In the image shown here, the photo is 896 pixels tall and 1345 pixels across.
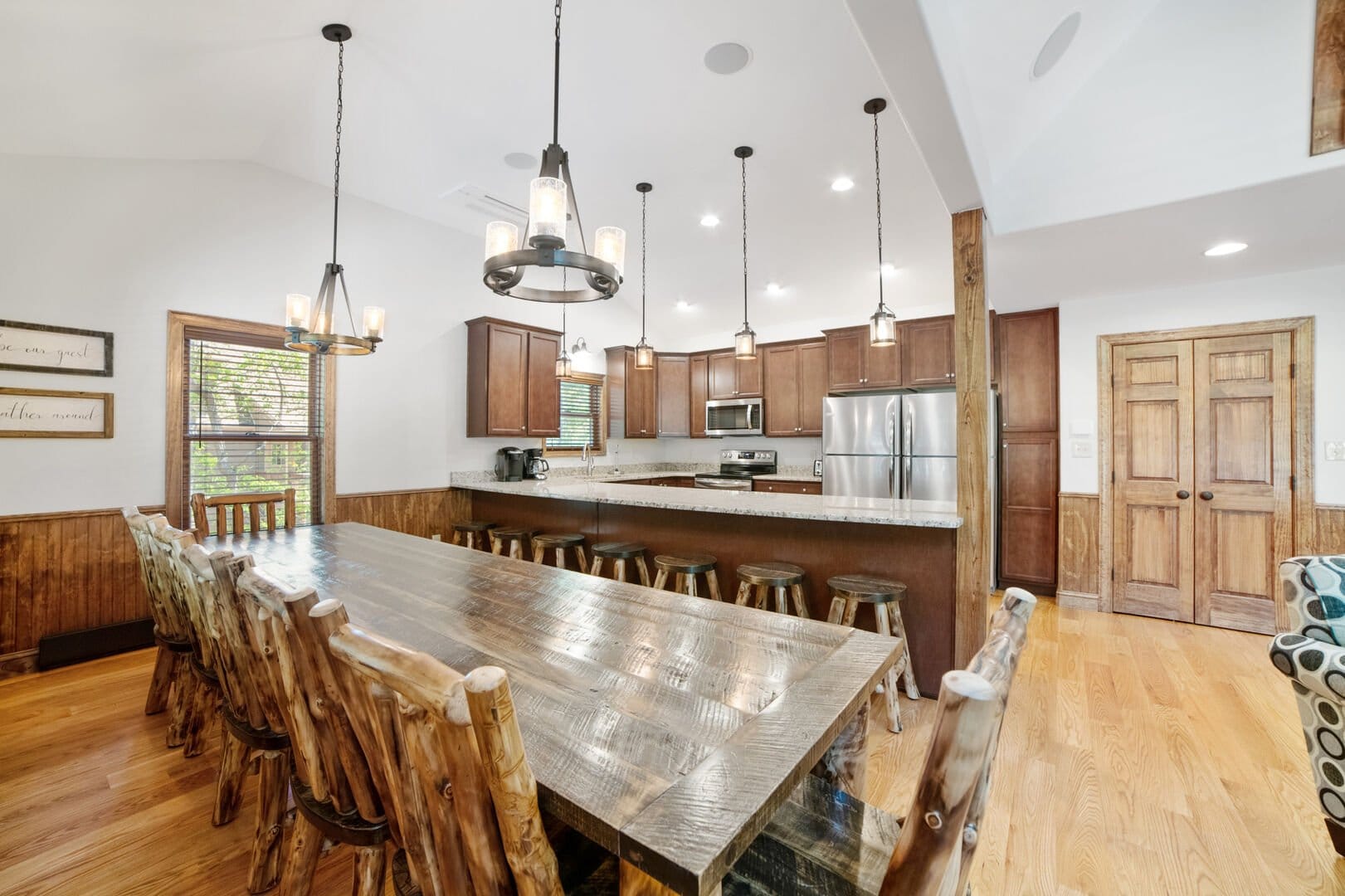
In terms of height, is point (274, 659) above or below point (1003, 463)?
below

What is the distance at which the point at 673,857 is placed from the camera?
2.07 feet

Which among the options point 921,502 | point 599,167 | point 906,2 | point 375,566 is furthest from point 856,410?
point 375,566

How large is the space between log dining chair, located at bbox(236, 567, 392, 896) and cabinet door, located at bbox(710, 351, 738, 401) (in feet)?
17.5

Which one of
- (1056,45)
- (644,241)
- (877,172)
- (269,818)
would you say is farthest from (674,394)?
(269,818)

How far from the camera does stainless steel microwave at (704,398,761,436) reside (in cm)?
591

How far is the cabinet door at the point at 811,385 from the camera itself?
557cm

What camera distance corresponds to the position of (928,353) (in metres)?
4.81

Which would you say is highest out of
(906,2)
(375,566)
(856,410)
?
(906,2)

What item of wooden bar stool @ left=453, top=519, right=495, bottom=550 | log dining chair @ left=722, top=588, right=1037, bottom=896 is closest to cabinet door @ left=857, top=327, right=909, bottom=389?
wooden bar stool @ left=453, top=519, right=495, bottom=550

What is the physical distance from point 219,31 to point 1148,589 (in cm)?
659

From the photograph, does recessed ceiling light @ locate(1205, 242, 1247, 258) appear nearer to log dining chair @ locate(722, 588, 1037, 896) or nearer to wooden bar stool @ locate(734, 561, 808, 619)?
wooden bar stool @ locate(734, 561, 808, 619)

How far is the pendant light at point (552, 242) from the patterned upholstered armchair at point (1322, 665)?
98.7 inches

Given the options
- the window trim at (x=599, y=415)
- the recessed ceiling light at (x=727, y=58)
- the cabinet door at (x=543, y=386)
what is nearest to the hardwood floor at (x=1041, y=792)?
the cabinet door at (x=543, y=386)

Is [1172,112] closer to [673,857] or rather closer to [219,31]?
[673,857]
